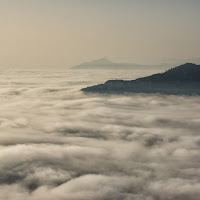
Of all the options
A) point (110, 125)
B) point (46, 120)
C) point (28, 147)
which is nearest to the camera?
point (28, 147)

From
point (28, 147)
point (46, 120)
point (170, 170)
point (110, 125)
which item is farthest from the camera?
point (46, 120)

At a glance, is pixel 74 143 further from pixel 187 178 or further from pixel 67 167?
pixel 187 178

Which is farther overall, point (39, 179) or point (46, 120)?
point (46, 120)

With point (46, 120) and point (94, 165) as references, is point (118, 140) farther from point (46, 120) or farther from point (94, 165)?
point (46, 120)

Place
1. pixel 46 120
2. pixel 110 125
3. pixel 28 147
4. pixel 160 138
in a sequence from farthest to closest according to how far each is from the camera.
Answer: pixel 46 120
pixel 110 125
pixel 160 138
pixel 28 147

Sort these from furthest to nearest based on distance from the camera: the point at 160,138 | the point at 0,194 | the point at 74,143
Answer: the point at 160,138 → the point at 74,143 → the point at 0,194

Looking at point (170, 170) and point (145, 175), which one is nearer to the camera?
point (145, 175)

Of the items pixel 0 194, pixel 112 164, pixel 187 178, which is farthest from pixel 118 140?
pixel 0 194

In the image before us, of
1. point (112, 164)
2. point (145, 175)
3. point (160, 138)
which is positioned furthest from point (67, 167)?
point (160, 138)
